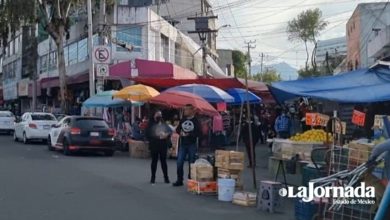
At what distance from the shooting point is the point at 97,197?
455 inches

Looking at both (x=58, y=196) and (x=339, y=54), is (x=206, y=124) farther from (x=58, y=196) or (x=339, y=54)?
(x=339, y=54)

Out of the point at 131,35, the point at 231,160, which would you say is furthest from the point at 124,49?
the point at 231,160

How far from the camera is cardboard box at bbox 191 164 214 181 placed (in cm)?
1220

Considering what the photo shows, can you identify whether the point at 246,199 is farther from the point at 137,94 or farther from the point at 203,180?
the point at 137,94

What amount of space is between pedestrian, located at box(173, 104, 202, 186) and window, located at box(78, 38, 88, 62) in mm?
27158

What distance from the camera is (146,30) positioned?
3475 cm

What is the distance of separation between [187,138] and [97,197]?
2.64 m

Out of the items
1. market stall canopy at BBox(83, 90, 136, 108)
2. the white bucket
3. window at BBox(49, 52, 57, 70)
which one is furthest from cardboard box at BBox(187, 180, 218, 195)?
window at BBox(49, 52, 57, 70)

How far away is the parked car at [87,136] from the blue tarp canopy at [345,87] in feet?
33.2

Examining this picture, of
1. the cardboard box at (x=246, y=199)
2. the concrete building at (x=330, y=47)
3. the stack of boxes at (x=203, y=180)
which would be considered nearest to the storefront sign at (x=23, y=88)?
the stack of boxes at (x=203, y=180)

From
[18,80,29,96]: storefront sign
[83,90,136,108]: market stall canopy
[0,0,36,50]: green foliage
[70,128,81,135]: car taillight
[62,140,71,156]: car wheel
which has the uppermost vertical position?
[0,0,36,50]: green foliage

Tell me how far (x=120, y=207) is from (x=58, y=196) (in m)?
1.77

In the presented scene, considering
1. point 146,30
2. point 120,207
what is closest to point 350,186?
point 120,207

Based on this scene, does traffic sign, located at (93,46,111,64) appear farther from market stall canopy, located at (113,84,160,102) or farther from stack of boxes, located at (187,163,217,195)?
stack of boxes, located at (187,163,217,195)
